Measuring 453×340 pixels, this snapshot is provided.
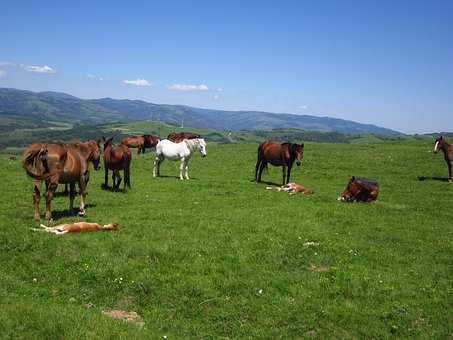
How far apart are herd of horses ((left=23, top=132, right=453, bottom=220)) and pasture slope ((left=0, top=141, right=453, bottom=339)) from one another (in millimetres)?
1566

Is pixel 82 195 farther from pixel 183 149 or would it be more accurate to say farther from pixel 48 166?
pixel 183 149

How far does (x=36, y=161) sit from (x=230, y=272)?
8.44 m

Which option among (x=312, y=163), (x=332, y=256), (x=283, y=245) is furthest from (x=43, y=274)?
(x=312, y=163)

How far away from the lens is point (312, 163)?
40469 millimetres

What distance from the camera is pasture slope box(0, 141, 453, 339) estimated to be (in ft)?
35.0

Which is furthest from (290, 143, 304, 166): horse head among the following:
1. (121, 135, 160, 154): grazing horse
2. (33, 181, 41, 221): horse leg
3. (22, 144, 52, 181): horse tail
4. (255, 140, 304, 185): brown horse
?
(121, 135, 160, 154): grazing horse

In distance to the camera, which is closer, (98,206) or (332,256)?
(332,256)

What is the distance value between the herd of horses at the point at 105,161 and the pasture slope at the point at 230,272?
1.57 m

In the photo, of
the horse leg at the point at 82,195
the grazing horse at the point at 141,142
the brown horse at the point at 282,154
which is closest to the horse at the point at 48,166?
the horse leg at the point at 82,195

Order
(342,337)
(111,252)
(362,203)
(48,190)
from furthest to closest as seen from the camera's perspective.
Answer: (362,203) < (48,190) < (111,252) < (342,337)

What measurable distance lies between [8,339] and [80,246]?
204 inches

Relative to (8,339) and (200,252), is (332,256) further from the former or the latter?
(8,339)

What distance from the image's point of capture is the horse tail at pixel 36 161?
16.1 m

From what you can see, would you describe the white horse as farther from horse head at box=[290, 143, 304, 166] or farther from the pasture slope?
the pasture slope
